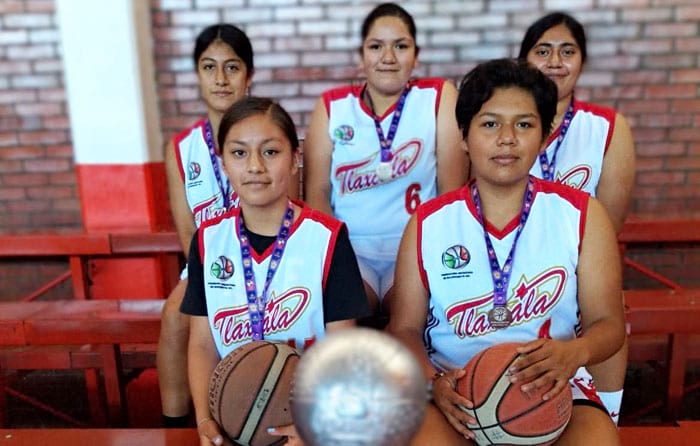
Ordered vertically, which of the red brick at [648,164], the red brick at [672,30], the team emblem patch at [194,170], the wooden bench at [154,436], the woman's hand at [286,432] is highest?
the red brick at [672,30]

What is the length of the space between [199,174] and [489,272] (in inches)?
54.6

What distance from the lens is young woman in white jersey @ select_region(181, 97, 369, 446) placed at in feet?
6.09

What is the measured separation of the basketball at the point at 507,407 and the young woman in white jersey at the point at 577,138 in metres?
1.19

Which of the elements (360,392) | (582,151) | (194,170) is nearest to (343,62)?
(194,170)

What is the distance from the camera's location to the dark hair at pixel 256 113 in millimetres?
1884

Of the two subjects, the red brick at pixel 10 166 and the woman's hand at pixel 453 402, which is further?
the red brick at pixel 10 166

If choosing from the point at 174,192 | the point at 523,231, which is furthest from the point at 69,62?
the point at 523,231

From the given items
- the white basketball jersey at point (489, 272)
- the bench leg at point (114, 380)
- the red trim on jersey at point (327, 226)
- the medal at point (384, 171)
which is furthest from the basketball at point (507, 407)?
the bench leg at point (114, 380)

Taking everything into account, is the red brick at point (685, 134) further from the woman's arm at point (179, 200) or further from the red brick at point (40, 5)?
the red brick at point (40, 5)

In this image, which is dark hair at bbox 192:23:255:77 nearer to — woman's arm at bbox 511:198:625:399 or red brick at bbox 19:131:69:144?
woman's arm at bbox 511:198:625:399

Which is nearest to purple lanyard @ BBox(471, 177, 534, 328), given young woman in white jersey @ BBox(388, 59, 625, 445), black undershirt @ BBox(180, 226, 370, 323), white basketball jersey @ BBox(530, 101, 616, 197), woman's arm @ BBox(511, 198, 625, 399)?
young woman in white jersey @ BBox(388, 59, 625, 445)

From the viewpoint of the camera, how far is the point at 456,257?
181 centimetres

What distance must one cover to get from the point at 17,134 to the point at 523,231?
365 cm

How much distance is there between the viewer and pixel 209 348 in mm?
1945
